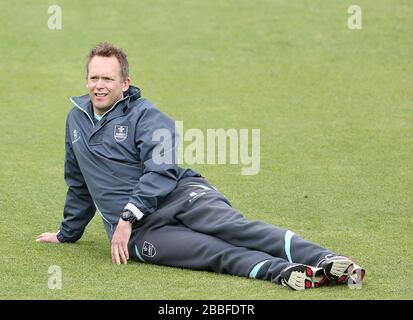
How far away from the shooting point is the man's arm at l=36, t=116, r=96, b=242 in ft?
21.0

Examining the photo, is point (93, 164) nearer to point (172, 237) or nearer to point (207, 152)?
point (172, 237)

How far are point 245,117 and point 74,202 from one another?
13.0ft

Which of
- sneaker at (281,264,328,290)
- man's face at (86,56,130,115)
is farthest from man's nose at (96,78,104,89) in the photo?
sneaker at (281,264,328,290)

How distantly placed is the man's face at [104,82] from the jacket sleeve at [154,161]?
0.22m

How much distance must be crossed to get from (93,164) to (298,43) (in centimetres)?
650

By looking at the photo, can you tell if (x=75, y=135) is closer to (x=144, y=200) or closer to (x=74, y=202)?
(x=74, y=202)

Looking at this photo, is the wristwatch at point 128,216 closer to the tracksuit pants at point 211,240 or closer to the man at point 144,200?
the man at point 144,200

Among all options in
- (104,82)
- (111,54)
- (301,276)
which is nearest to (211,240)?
(301,276)

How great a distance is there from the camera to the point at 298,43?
40.3 feet

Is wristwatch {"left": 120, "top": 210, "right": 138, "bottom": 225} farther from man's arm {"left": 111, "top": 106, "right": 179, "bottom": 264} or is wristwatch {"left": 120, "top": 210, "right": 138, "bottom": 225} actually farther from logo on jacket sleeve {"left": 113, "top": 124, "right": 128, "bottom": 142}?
logo on jacket sleeve {"left": 113, "top": 124, "right": 128, "bottom": 142}

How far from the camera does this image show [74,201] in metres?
6.41

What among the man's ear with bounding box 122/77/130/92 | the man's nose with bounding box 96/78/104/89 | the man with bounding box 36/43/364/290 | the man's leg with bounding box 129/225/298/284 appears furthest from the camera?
the man's ear with bounding box 122/77/130/92

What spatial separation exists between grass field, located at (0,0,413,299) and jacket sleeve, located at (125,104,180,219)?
1.22 ft
